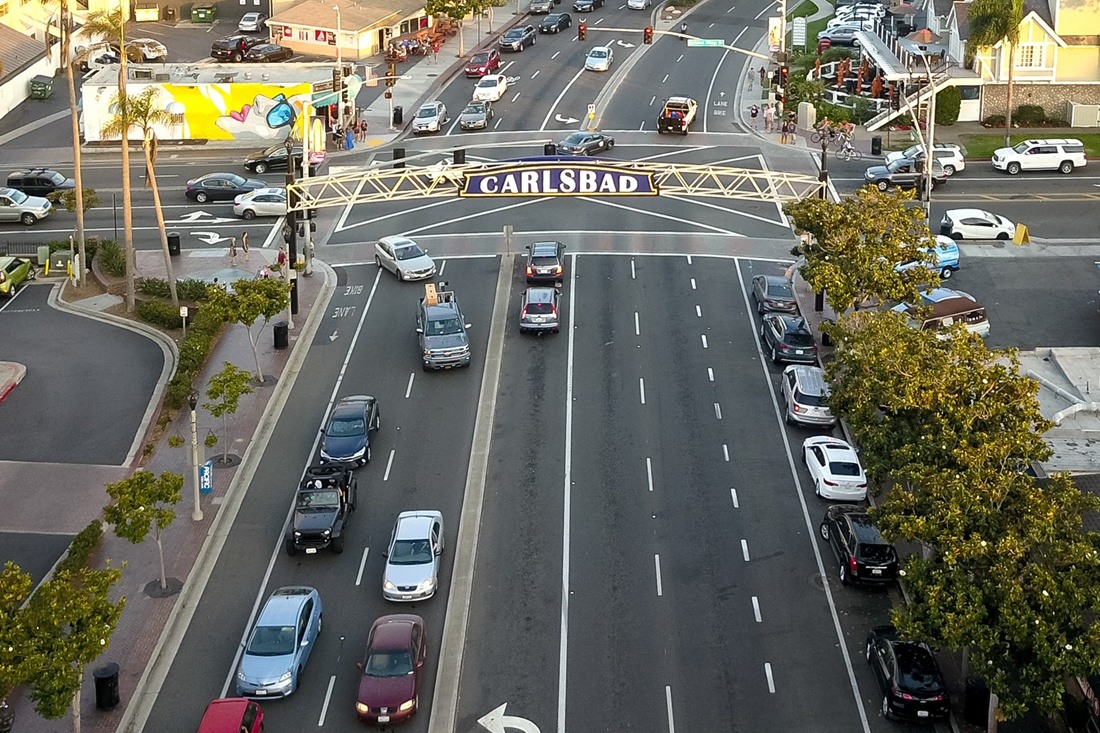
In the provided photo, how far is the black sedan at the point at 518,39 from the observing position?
10562cm

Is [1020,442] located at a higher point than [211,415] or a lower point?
higher

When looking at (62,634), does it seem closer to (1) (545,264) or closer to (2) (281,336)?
(2) (281,336)

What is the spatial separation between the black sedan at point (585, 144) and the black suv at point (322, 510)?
127 ft

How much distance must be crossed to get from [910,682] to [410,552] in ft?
45.7

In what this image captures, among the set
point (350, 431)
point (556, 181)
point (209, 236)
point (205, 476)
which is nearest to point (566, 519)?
point (350, 431)

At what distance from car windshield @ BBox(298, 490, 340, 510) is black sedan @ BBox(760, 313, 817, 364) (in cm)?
1918

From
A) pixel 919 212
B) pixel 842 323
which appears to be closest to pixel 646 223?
pixel 919 212

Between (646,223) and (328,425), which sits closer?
(328,425)

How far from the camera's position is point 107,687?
113 feet

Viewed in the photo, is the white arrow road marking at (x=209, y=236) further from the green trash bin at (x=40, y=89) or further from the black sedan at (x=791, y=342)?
the green trash bin at (x=40, y=89)

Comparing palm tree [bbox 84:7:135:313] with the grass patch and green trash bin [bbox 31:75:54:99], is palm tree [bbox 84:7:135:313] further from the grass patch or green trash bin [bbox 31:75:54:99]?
the grass patch

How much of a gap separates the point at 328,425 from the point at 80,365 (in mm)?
13559

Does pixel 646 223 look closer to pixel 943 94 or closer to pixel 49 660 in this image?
pixel 943 94

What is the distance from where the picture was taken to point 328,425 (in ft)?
155
